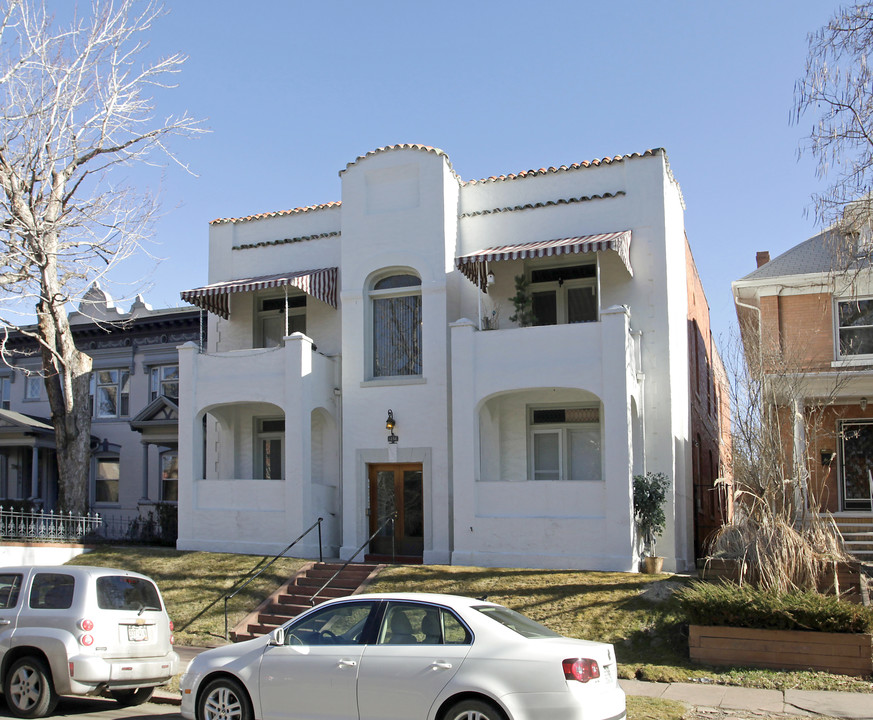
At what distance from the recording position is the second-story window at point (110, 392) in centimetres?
3109

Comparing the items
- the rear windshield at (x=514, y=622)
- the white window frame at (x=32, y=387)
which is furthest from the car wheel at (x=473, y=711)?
the white window frame at (x=32, y=387)

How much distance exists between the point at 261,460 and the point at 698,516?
1076cm

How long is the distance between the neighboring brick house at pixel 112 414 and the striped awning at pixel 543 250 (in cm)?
1285

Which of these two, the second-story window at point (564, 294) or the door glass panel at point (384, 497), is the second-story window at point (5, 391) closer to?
the door glass panel at point (384, 497)

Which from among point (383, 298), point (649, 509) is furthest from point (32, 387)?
point (649, 509)

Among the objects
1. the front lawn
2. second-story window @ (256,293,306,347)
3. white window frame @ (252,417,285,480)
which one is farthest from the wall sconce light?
second-story window @ (256,293,306,347)

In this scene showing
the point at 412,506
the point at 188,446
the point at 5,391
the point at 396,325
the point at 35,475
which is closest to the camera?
the point at 412,506

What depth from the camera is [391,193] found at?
20.9 meters

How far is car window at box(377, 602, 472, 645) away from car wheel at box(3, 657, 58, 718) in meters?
4.13

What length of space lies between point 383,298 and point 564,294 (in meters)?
4.14

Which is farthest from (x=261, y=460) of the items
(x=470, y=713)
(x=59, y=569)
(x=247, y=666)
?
(x=470, y=713)

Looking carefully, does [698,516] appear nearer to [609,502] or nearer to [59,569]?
[609,502]

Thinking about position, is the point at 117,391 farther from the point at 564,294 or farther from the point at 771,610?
the point at 771,610

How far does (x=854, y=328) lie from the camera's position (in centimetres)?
2047
